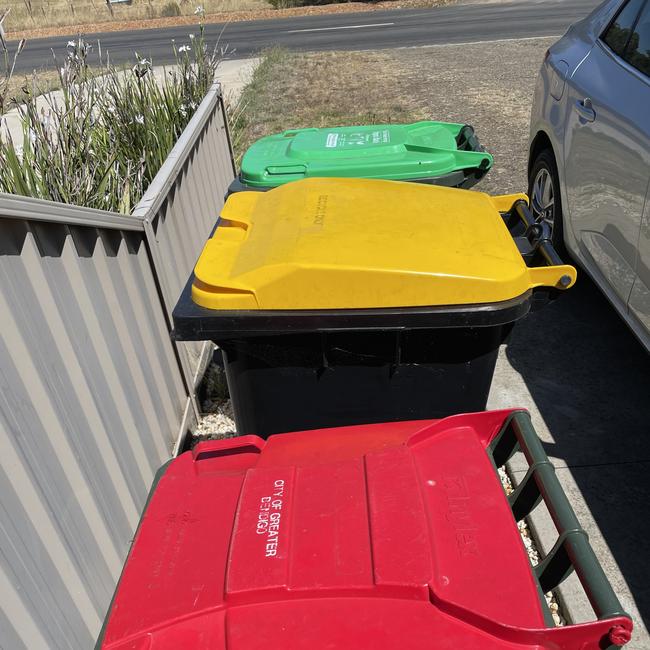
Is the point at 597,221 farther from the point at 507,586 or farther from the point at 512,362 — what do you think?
the point at 507,586

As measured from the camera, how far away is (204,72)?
16.1 feet

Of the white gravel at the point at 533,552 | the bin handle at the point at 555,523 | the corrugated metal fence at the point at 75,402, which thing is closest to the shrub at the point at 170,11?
the corrugated metal fence at the point at 75,402

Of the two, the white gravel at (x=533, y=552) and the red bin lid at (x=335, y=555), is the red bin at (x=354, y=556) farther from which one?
the white gravel at (x=533, y=552)

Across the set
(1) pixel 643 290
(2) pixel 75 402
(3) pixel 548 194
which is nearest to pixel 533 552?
(1) pixel 643 290

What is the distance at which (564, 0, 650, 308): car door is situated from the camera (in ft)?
8.87

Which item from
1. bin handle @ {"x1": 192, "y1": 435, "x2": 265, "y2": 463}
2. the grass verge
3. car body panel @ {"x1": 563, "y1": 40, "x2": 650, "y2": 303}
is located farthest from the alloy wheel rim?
the grass verge

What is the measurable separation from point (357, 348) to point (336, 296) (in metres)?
0.23

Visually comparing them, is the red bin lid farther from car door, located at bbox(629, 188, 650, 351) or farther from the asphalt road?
the asphalt road

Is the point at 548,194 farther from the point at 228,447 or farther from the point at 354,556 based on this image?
the point at 354,556

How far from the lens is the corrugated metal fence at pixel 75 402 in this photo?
5.14 feet

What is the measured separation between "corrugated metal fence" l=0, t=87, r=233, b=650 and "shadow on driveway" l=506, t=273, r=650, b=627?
1922 mm

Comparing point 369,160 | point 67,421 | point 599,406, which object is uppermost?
point 369,160

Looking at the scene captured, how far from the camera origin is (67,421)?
1.85m

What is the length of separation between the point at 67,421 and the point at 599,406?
2.58 metres
